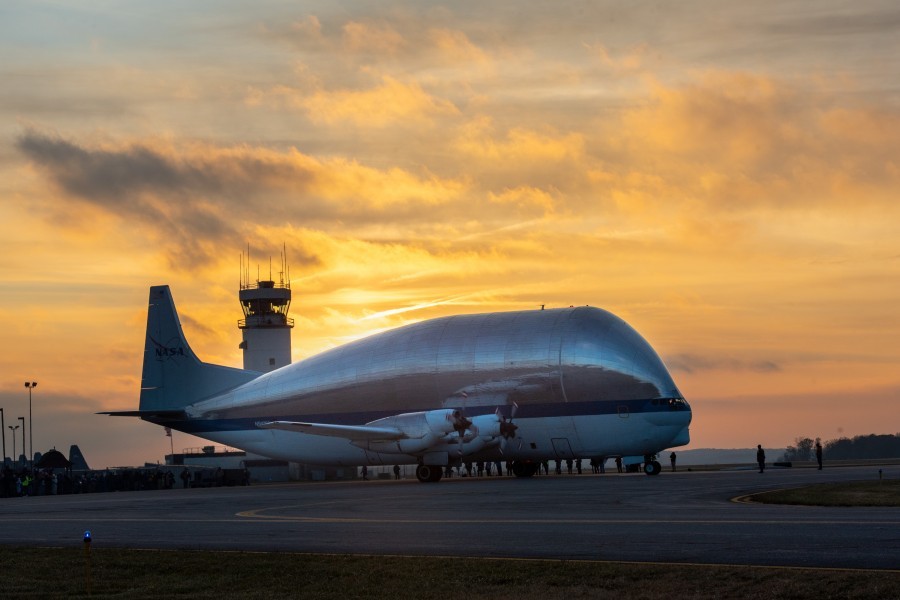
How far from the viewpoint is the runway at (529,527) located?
789 inches

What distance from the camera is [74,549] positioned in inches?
1017

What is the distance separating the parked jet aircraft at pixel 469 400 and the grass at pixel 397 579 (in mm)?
43200

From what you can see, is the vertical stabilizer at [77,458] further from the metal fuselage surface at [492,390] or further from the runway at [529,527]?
the runway at [529,527]

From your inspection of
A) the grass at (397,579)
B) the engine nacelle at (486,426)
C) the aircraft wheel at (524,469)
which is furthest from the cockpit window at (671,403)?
the grass at (397,579)

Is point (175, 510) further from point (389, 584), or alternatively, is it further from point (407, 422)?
point (407, 422)

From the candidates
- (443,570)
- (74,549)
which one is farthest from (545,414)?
(443,570)

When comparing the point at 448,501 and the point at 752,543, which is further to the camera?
the point at 448,501

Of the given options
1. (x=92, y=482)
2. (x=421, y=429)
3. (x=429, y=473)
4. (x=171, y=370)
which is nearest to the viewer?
(x=429, y=473)

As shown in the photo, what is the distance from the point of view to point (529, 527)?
26.3 metres

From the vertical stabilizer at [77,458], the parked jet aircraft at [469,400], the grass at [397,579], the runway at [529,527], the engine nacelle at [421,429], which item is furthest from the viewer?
the vertical stabilizer at [77,458]

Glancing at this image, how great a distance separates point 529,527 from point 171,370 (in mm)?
63087

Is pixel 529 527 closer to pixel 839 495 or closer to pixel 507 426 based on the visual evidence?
pixel 839 495

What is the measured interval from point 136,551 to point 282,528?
512 centimetres

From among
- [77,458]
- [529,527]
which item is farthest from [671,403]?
[77,458]
